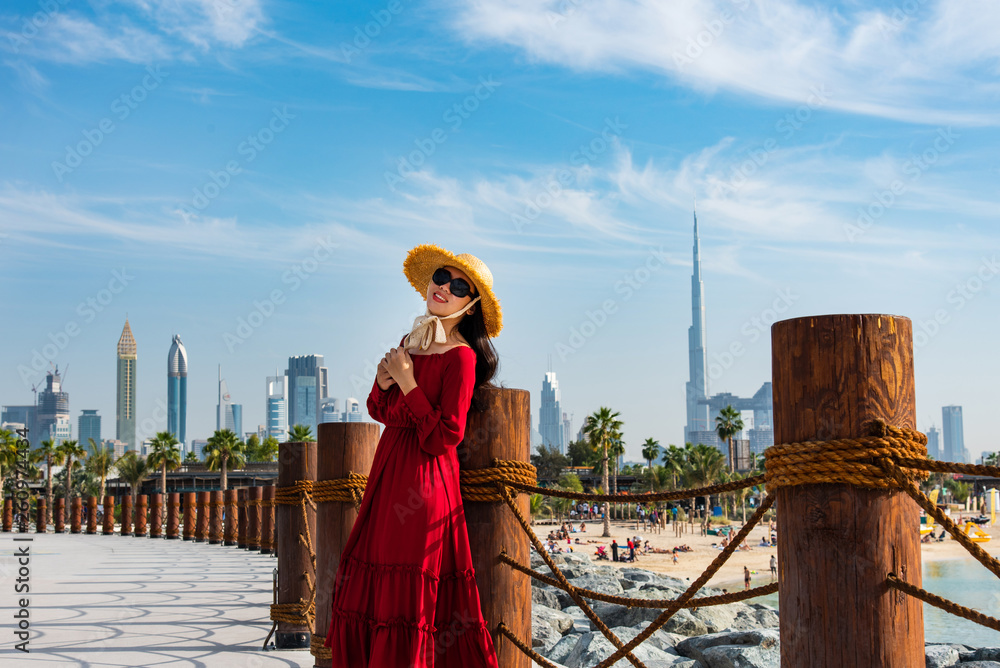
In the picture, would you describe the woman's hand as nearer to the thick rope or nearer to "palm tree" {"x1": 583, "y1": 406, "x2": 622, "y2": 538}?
the thick rope

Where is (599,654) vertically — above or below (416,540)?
below

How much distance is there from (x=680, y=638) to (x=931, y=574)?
118ft

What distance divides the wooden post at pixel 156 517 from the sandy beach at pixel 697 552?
17.6 m

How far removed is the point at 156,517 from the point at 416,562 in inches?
955

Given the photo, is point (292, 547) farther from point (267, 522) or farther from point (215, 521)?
point (215, 521)

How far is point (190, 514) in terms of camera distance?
78.3 ft

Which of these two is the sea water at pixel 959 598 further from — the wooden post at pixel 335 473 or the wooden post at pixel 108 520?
the wooden post at pixel 108 520

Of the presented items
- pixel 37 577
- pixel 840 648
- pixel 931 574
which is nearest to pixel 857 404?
pixel 840 648

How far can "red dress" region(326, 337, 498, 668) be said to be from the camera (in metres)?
3.28

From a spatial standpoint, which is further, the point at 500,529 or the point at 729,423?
the point at 729,423

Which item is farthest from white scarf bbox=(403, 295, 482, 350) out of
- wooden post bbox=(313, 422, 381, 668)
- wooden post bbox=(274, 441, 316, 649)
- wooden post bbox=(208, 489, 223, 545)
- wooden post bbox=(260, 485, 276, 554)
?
wooden post bbox=(208, 489, 223, 545)

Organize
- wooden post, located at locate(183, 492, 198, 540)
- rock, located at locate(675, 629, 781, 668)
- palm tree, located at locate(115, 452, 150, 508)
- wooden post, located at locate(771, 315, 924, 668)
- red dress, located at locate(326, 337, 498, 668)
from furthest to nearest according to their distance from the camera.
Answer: palm tree, located at locate(115, 452, 150, 508) < wooden post, located at locate(183, 492, 198, 540) < rock, located at locate(675, 629, 781, 668) < red dress, located at locate(326, 337, 498, 668) < wooden post, located at locate(771, 315, 924, 668)

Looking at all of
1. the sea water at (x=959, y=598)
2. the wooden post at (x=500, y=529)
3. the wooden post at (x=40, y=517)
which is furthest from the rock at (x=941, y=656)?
the wooden post at (x=40, y=517)

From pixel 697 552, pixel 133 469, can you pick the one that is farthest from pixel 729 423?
pixel 133 469
